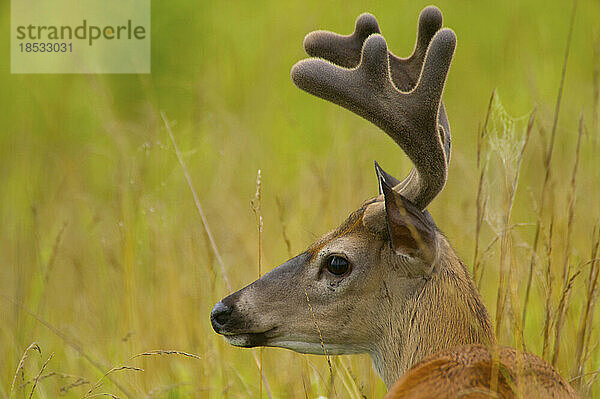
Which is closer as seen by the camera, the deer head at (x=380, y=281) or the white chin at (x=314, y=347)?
the deer head at (x=380, y=281)

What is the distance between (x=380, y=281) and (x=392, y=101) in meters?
0.69

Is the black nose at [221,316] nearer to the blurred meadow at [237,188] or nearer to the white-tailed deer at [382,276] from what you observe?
the white-tailed deer at [382,276]

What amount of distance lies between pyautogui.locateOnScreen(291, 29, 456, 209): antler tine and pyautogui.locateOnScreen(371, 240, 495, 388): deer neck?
0.32m

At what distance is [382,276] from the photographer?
3.77 meters

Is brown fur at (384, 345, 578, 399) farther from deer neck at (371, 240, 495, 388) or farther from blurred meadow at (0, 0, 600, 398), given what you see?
deer neck at (371, 240, 495, 388)

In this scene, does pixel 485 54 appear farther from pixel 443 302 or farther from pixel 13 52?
pixel 443 302

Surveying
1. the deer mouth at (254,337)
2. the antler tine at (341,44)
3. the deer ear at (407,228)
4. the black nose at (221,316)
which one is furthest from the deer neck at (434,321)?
the antler tine at (341,44)

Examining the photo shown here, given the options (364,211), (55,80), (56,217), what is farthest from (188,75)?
(364,211)

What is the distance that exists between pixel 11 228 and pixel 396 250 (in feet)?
17.7

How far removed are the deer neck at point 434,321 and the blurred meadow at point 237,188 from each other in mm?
313

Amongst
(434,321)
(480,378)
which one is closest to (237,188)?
(434,321)

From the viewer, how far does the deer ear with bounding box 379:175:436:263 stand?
11.6 ft

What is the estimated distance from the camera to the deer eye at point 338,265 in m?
3.79

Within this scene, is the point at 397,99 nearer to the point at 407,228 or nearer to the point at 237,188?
the point at 407,228
